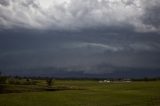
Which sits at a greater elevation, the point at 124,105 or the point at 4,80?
the point at 4,80

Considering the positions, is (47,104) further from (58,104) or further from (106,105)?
(106,105)

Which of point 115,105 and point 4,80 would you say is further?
point 4,80

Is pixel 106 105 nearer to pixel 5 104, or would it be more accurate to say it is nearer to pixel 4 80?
pixel 5 104

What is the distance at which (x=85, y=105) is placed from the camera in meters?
62.3

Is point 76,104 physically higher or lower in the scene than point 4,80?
lower

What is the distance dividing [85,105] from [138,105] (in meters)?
10.00

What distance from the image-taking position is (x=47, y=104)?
6425 cm

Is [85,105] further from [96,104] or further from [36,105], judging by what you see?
[36,105]

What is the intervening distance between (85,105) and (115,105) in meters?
5.82

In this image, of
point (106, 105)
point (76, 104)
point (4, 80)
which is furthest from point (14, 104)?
point (4, 80)

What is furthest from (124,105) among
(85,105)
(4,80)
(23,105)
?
(4,80)

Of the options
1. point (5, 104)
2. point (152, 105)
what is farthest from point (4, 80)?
point (152, 105)

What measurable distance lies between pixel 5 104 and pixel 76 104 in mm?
13441

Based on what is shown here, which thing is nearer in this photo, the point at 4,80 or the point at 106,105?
the point at 106,105
